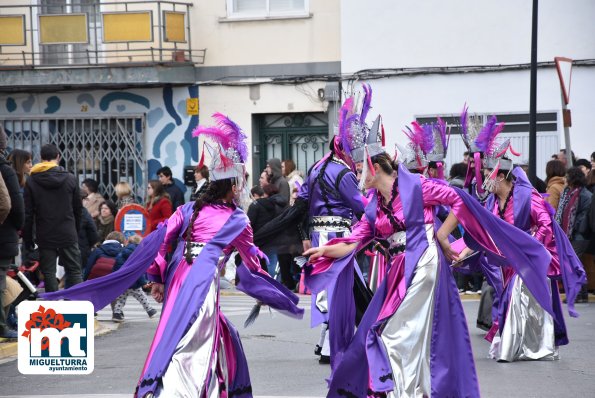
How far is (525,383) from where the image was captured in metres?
10.2

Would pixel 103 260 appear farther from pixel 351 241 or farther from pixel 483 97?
pixel 483 97

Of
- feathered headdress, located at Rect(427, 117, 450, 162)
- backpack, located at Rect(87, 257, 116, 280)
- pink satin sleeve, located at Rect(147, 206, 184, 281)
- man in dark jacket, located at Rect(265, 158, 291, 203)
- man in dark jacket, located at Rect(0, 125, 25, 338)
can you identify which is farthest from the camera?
man in dark jacket, located at Rect(265, 158, 291, 203)

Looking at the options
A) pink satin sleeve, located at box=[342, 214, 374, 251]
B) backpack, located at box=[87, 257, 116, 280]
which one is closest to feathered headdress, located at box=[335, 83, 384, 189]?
pink satin sleeve, located at box=[342, 214, 374, 251]

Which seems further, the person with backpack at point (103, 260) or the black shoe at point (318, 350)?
the person with backpack at point (103, 260)

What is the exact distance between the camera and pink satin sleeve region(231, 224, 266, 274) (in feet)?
28.8

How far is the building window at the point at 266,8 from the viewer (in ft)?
75.9

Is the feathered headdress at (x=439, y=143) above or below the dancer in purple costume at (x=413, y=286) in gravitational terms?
above

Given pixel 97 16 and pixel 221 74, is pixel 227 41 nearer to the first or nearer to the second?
pixel 221 74

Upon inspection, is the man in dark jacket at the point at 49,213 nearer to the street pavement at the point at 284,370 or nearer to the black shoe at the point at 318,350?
the street pavement at the point at 284,370

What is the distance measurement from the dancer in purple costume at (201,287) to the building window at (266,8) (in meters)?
14.3

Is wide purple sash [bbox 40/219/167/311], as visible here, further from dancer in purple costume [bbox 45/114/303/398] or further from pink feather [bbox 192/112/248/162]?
pink feather [bbox 192/112/248/162]

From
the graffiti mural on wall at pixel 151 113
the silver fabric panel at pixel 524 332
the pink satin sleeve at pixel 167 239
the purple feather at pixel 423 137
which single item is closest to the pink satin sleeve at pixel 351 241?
the pink satin sleeve at pixel 167 239

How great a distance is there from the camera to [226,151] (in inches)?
352

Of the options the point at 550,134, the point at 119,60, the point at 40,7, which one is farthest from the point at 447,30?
the point at 40,7
